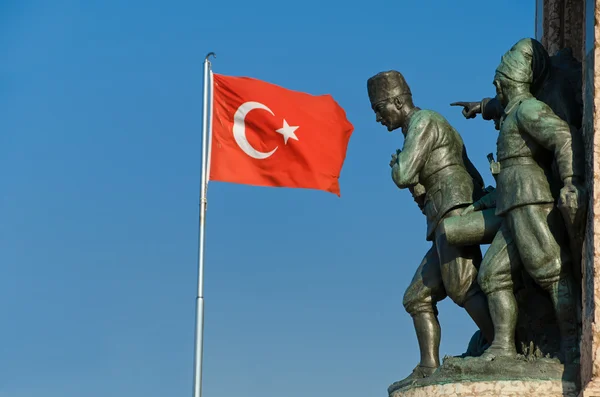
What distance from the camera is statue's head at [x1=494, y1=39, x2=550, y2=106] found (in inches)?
616

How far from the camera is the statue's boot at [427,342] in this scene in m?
15.7

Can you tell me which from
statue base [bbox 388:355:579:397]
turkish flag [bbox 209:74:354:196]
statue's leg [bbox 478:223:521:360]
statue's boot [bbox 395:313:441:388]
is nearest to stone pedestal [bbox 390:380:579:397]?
statue base [bbox 388:355:579:397]

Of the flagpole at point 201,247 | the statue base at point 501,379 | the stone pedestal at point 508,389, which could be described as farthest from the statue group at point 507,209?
the flagpole at point 201,247

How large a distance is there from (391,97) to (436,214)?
1.45 metres

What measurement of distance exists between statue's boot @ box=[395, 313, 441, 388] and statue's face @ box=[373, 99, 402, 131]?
2.11 meters

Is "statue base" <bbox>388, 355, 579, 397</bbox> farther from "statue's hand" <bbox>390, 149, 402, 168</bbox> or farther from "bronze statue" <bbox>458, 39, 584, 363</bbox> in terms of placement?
"statue's hand" <bbox>390, 149, 402, 168</bbox>

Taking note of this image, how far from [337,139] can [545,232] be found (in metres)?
5.90

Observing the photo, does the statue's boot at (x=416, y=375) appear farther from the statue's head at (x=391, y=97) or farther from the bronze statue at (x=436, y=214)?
the statue's head at (x=391, y=97)

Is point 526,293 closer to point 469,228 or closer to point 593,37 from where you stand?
point 469,228

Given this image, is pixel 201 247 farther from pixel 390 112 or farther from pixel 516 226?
pixel 516 226

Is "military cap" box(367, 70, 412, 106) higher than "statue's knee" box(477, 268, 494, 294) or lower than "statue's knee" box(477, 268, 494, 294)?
higher

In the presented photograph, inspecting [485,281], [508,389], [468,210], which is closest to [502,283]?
[485,281]

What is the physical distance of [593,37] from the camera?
1434 cm

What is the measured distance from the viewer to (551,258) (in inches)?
579
